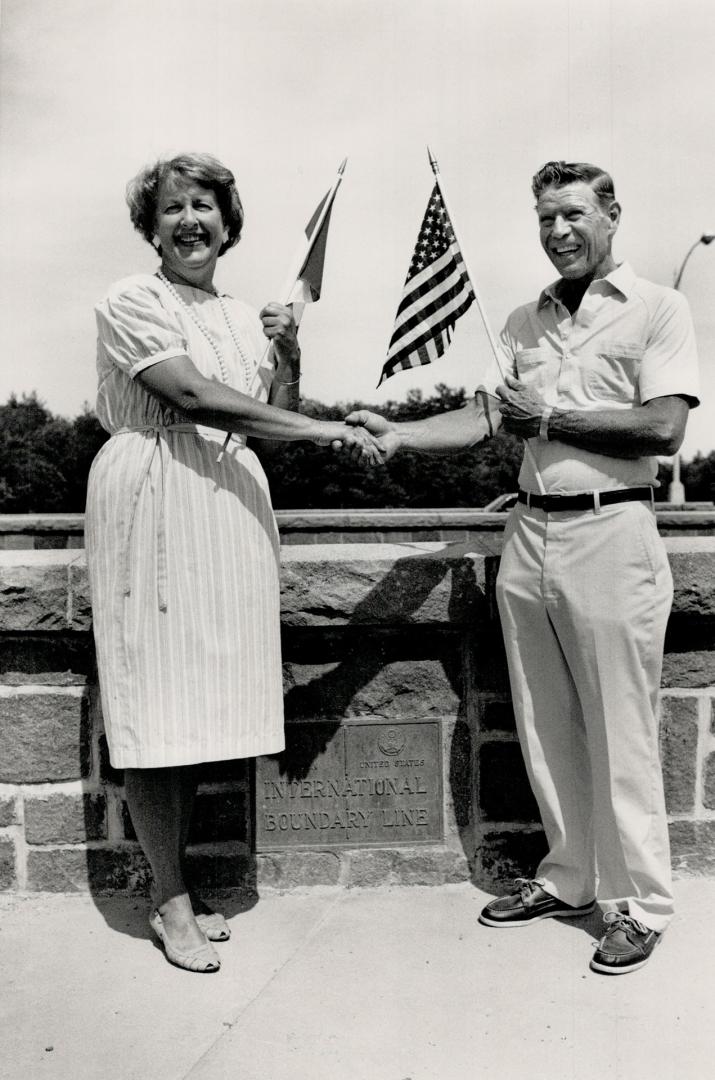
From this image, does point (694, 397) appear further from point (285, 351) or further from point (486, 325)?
point (285, 351)

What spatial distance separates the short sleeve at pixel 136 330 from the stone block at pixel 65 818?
140cm

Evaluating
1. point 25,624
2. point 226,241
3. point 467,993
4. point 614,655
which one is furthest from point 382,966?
point 226,241

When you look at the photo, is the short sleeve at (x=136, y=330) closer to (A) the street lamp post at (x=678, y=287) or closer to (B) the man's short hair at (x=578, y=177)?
(B) the man's short hair at (x=578, y=177)

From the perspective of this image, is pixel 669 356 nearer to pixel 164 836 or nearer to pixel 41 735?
pixel 164 836

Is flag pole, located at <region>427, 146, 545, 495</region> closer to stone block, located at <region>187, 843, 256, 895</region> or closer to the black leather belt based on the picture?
the black leather belt

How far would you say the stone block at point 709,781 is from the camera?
11.2ft

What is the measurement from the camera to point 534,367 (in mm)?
3121

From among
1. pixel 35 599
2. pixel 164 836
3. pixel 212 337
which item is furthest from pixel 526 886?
pixel 212 337

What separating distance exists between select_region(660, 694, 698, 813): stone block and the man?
43 cm

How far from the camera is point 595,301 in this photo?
3.01m

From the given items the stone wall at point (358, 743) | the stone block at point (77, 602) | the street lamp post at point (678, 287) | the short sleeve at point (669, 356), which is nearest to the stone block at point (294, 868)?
the stone wall at point (358, 743)

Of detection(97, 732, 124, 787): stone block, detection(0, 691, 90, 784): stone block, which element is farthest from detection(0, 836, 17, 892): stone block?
detection(97, 732, 124, 787): stone block

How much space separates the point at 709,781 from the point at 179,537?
1872 millimetres

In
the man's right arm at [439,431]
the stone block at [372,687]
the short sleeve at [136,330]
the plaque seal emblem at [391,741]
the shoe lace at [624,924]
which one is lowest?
the shoe lace at [624,924]
